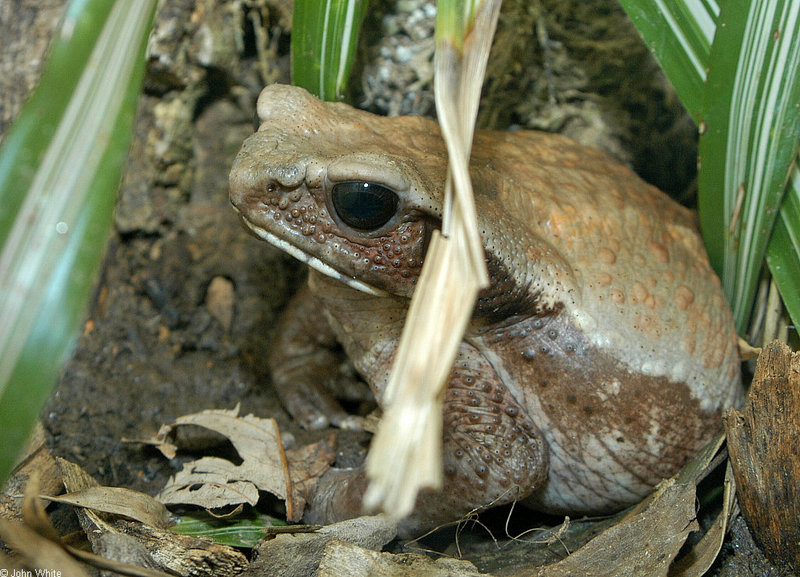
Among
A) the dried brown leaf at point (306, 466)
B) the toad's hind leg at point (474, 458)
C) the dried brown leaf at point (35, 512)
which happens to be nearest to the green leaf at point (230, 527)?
the dried brown leaf at point (306, 466)

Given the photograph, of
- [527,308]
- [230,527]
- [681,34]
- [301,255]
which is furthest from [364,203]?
[681,34]

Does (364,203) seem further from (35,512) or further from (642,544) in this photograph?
(642,544)

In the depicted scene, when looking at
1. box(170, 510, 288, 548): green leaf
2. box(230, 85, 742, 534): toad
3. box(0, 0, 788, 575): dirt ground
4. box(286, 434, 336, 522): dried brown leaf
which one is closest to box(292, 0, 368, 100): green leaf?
box(230, 85, 742, 534): toad

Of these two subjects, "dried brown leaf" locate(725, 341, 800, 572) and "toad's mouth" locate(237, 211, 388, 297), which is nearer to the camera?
"dried brown leaf" locate(725, 341, 800, 572)

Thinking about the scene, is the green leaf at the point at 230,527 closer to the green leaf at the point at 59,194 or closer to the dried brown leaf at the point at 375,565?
the dried brown leaf at the point at 375,565

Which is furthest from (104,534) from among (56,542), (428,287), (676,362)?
(676,362)

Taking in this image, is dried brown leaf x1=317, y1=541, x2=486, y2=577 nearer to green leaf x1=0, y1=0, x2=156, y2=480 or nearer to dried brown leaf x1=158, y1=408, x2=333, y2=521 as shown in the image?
dried brown leaf x1=158, y1=408, x2=333, y2=521
